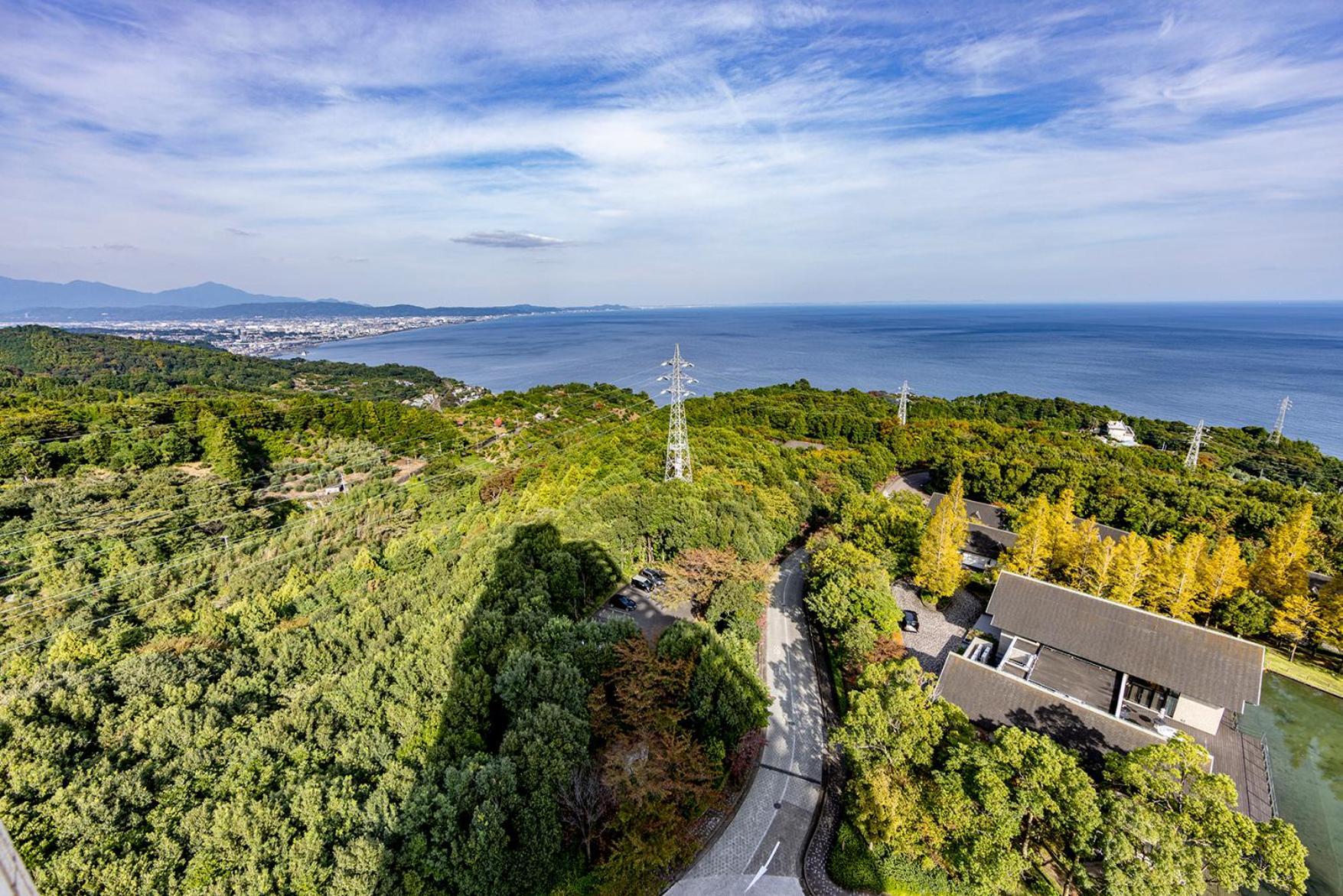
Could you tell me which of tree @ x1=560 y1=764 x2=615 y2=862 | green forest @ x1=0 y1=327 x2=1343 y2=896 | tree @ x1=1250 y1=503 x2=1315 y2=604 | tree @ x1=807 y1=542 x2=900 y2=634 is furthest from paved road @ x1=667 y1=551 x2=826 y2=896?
tree @ x1=1250 y1=503 x2=1315 y2=604

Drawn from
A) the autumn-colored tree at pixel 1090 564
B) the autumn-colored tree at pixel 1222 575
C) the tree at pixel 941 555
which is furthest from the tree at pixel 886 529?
the autumn-colored tree at pixel 1222 575

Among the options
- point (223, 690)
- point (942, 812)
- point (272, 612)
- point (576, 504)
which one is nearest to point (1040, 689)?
point (942, 812)

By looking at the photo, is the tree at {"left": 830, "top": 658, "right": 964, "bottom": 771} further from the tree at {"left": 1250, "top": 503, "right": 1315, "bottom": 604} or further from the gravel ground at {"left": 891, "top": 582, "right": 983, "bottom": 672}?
the tree at {"left": 1250, "top": 503, "right": 1315, "bottom": 604}

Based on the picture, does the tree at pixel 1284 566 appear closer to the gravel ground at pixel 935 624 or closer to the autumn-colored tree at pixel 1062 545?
the autumn-colored tree at pixel 1062 545

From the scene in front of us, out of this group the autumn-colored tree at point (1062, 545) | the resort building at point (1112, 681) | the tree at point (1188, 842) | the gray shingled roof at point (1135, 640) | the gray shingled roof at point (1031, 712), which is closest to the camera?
the tree at point (1188, 842)

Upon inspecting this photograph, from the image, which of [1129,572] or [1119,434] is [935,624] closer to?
[1129,572]

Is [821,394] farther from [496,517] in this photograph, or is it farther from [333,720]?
[333,720]

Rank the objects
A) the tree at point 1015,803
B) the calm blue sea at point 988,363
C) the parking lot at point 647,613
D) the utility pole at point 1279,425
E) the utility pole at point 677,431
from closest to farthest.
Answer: the tree at point 1015,803
the parking lot at point 647,613
the utility pole at point 677,431
the utility pole at point 1279,425
the calm blue sea at point 988,363

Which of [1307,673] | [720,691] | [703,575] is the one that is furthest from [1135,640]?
[703,575]
